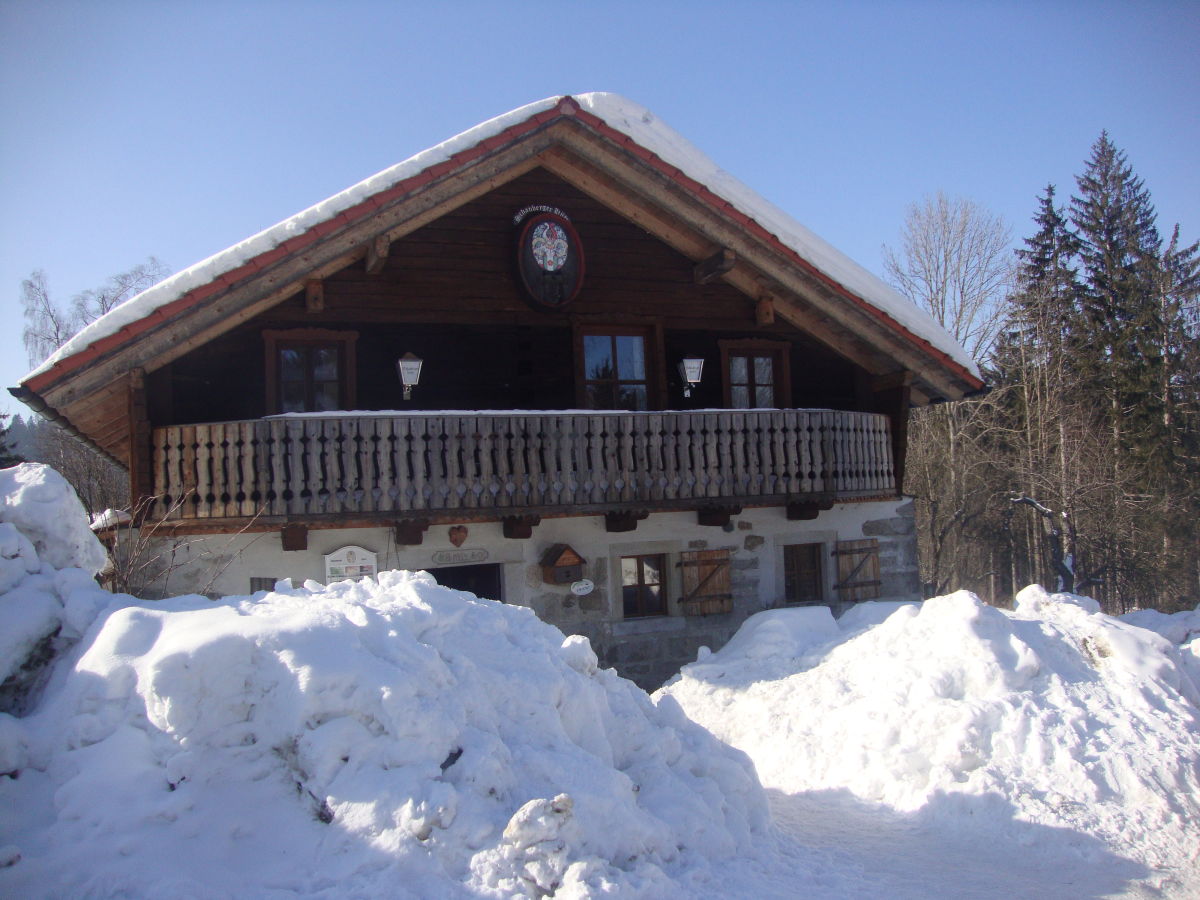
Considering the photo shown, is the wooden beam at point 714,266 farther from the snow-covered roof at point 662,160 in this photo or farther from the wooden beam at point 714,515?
the wooden beam at point 714,515

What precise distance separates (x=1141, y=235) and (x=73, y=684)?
3198cm

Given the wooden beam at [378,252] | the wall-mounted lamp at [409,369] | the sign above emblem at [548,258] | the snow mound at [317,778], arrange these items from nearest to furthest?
the snow mound at [317,778], the wooden beam at [378,252], the wall-mounted lamp at [409,369], the sign above emblem at [548,258]

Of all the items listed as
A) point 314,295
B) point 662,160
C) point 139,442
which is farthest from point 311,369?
point 662,160

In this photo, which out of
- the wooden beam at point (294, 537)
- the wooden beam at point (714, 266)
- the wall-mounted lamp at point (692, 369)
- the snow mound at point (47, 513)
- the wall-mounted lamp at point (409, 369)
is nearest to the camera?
the snow mound at point (47, 513)

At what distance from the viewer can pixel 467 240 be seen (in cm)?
1107

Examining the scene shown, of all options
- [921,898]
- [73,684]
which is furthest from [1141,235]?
[73,684]

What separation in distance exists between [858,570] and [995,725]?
607 cm

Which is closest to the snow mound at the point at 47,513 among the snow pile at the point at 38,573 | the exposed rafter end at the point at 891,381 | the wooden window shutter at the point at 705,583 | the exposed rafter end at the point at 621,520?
the snow pile at the point at 38,573

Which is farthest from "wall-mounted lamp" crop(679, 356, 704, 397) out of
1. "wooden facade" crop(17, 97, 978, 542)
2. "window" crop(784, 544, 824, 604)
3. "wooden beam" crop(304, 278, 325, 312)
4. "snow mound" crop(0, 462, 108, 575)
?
"snow mound" crop(0, 462, 108, 575)

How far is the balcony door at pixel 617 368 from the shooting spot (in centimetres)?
1165

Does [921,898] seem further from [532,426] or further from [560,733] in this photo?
[532,426]

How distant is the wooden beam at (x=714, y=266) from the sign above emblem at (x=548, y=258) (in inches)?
68.1

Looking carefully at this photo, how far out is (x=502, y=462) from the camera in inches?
390

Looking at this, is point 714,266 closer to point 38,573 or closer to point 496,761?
point 496,761
